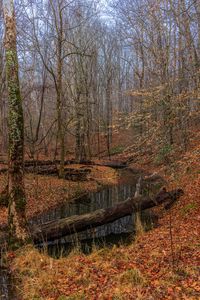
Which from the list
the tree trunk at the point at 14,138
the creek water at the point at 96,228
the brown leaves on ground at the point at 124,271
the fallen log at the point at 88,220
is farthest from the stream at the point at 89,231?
the tree trunk at the point at 14,138

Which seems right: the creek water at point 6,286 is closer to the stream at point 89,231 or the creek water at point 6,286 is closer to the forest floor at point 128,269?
the stream at point 89,231

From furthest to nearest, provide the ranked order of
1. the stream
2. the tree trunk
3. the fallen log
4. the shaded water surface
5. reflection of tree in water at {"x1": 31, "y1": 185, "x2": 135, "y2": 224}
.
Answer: reflection of tree in water at {"x1": 31, "y1": 185, "x2": 135, "y2": 224} < the fallen log < the stream < the tree trunk < the shaded water surface

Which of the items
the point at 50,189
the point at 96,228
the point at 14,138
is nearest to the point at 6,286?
the point at 14,138

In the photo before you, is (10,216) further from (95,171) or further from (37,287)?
(95,171)

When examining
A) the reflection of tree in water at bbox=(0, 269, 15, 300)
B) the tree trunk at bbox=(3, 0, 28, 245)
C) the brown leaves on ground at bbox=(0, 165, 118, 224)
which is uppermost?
the tree trunk at bbox=(3, 0, 28, 245)

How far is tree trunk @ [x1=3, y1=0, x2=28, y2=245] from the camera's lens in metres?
7.00

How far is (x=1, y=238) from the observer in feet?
24.6

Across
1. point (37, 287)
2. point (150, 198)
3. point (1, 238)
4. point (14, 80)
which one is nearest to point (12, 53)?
point (14, 80)

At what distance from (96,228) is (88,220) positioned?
829mm

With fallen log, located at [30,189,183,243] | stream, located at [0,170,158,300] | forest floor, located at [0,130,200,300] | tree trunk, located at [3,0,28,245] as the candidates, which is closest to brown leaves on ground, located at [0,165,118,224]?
stream, located at [0,170,158,300]

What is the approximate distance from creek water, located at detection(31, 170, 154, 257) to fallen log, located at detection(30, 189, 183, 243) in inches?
11.0

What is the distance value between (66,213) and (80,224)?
2913 millimetres

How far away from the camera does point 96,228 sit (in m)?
9.26

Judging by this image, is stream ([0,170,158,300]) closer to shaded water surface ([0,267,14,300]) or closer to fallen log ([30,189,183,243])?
shaded water surface ([0,267,14,300])
